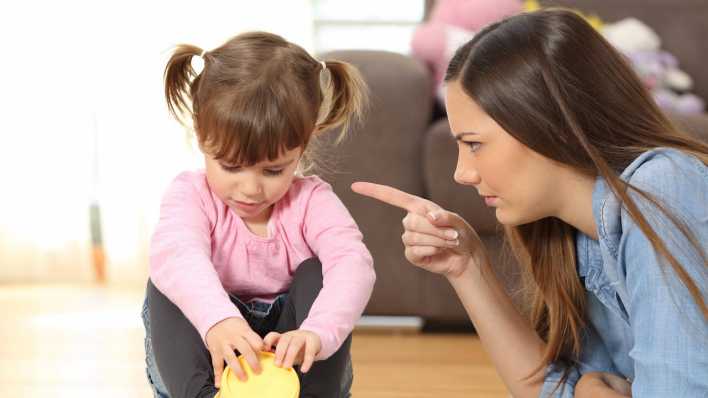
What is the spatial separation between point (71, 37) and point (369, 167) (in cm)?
127

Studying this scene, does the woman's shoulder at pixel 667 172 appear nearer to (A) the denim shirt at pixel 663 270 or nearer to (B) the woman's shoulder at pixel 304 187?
(A) the denim shirt at pixel 663 270

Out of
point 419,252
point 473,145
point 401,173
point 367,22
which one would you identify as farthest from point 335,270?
point 367,22

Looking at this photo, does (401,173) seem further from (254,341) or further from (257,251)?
(254,341)

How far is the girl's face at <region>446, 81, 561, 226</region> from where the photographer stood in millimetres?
1170

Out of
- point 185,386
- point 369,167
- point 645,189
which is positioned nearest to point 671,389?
point 645,189

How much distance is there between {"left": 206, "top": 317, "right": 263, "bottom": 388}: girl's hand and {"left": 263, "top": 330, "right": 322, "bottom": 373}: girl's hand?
0.07ft

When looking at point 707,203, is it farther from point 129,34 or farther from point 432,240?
point 129,34

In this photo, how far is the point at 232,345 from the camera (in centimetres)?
117

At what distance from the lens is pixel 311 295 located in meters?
1.29

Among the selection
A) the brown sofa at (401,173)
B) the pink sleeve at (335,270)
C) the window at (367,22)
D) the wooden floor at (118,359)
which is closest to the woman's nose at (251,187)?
the pink sleeve at (335,270)

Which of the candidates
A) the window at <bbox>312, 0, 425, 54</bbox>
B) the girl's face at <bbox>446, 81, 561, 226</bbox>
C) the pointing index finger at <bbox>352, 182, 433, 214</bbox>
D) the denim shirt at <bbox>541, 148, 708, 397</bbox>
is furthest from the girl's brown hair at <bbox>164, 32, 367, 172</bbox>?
the window at <bbox>312, 0, 425, 54</bbox>

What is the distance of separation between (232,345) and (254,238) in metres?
0.22

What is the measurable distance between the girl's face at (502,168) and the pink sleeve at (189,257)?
33 centimetres

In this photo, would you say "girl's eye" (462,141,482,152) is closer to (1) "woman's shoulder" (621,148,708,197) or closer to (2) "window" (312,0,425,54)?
(1) "woman's shoulder" (621,148,708,197)
